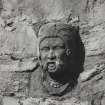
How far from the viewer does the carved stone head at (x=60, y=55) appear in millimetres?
2455

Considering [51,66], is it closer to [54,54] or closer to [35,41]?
[54,54]

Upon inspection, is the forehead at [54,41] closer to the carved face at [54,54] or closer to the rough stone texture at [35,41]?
the carved face at [54,54]

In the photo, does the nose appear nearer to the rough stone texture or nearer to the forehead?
the forehead

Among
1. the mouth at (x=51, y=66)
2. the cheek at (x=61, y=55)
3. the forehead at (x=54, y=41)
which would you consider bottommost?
the mouth at (x=51, y=66)

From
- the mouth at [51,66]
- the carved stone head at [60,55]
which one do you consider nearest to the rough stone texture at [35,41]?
the carved stone head at [60,55]

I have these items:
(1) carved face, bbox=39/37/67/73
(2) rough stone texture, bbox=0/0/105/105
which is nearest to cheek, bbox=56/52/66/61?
(1) carved face, bbox=39/37/67/73

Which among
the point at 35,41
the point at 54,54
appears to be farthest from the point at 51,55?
the point at 35,41

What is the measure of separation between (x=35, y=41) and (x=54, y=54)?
0.23 metres

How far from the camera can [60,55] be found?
2451 millimetres

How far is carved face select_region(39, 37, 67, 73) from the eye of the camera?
2.45 meters

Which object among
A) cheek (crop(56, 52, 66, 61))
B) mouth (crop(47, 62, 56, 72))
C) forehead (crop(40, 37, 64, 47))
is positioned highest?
forehead (crop(40, 37, 64, 47))

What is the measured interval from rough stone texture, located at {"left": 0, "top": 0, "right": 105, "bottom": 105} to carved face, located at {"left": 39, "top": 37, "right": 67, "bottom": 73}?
128mm

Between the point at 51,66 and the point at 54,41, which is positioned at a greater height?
the point at 54,41

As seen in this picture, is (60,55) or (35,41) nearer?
(60,55)
